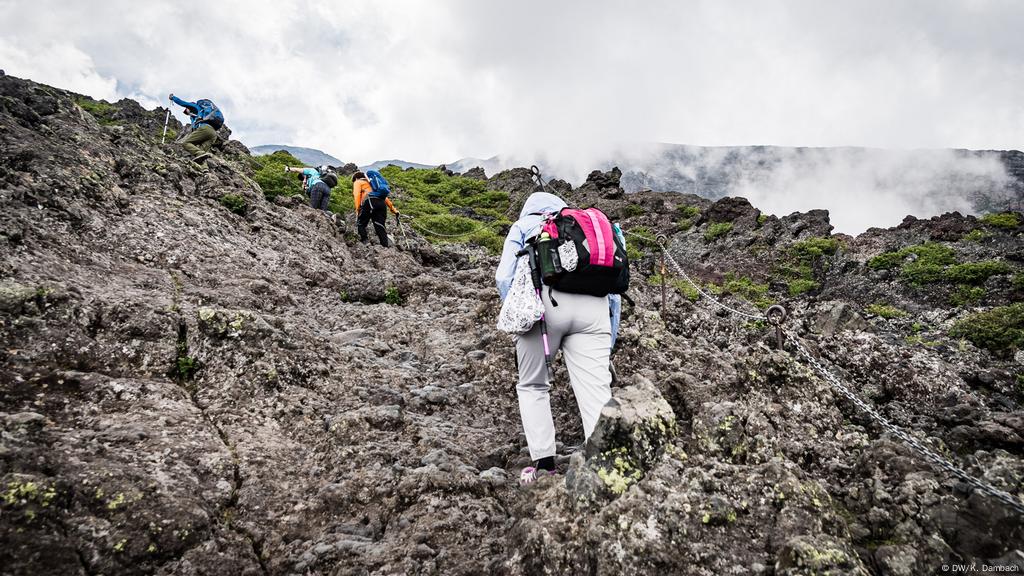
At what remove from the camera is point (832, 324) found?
8.50 m

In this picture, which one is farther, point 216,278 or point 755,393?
point 216,278

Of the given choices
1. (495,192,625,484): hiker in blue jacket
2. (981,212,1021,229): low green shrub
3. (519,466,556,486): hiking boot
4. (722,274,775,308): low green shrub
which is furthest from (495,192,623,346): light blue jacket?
(981,212,1021,229): low green shrub

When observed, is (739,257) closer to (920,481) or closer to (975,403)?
(975,403)

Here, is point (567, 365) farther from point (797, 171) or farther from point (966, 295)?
point (797, 171)

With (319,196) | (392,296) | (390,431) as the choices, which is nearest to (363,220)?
(319,196)

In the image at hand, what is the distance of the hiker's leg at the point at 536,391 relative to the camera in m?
3.98

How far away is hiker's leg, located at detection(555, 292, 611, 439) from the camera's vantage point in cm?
396

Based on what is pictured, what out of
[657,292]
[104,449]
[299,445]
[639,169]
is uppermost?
[639,169]

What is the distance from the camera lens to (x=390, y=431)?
4664 millimetres

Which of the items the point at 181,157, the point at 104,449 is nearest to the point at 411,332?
the point at 104,449

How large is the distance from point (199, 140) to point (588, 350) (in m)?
15.0

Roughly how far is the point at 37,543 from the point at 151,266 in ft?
18.3

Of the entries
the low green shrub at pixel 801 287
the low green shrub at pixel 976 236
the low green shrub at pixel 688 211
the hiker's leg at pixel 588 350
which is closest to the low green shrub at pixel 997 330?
the low green shrub at pixel 801 287

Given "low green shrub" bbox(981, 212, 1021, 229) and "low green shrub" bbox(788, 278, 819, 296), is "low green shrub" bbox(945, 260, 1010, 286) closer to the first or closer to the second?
"low green shrub" bbox(788, 278, 819, 296)
